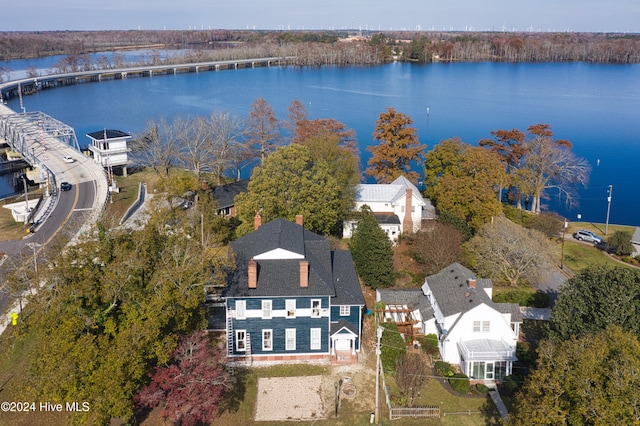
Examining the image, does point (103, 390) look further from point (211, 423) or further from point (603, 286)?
point (603, 286)

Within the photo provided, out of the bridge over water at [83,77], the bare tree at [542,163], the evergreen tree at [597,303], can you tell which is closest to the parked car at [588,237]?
the bare tree at [542,163]

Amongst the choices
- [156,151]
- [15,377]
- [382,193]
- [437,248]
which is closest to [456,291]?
[437,248]

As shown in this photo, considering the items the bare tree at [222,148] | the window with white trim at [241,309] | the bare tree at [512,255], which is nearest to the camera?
the window with white trim at [241,309]

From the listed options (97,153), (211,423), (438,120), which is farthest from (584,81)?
(211,423)

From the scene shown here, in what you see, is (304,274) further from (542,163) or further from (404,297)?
(542,163)

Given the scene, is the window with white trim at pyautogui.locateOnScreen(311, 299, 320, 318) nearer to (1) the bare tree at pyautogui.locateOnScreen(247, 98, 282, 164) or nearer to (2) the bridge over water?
(1) the bare tree at pyautogui.locateOnScreen(247, 98, 282, 164)

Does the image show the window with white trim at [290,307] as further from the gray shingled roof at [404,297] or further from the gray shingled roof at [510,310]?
the gray shingled roof at [510,310]

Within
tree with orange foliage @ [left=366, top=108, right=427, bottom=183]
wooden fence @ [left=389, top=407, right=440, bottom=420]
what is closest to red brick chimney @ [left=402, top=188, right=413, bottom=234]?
tree with orange foliage @ [left=366, top=108, right=427, bottom=183]

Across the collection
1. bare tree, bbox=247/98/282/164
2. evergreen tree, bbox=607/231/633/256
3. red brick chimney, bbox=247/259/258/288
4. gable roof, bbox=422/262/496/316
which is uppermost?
bare tree, bbox=247/98/282/164

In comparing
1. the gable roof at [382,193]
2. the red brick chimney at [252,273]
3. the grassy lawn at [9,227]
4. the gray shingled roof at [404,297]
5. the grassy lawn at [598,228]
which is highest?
the red brick chimney at [252,273]
